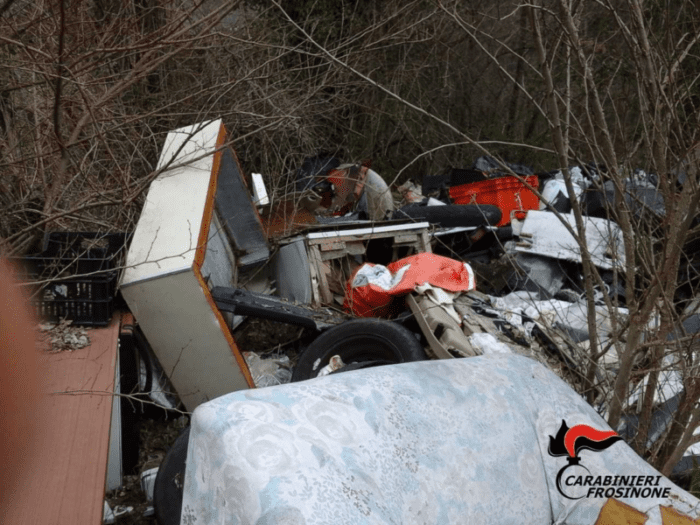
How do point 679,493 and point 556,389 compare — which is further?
point 556,389

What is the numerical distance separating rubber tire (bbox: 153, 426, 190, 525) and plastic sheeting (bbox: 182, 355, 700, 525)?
1497 millimetres

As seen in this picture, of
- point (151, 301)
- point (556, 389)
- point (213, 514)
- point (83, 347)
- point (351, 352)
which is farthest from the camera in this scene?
point (351, 352)

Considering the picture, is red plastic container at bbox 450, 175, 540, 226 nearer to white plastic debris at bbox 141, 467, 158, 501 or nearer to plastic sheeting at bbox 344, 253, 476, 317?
plastic sheeting at bbox 344, 253, 476, 317

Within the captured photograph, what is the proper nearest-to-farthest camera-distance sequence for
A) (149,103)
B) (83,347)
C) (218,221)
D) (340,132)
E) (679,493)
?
(679,493), (83,347), (218,221), (149,103), (340,132)

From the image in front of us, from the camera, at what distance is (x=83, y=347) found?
12.5 feet

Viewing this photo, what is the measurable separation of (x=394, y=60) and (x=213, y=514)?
9.00 meters

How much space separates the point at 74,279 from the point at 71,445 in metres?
1.31

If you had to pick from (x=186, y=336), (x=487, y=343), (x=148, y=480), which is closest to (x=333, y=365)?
(x=186, y=336)

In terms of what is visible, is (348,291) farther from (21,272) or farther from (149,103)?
(149,103)

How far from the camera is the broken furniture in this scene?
4.08m

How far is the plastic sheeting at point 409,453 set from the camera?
6.52 ft

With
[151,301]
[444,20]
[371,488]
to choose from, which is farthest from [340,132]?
[371,488]

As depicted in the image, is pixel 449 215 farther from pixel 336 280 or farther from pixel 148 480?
pixel 148 480

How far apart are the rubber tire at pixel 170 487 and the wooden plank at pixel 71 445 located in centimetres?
55
